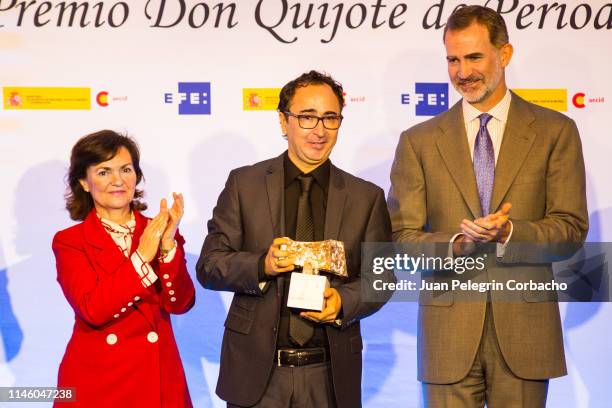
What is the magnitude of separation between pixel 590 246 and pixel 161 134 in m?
2.48

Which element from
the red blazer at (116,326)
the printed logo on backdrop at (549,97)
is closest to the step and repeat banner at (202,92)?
the printed logo on backdrop at (549,97)

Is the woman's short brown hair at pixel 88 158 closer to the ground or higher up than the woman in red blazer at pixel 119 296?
higher up

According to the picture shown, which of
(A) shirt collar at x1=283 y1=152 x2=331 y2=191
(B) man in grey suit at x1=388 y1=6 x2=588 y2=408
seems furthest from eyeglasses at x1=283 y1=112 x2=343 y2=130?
(B) man in grey suit at x1=388 y1=6 x2=588 y2=408

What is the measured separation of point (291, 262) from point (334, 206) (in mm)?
379

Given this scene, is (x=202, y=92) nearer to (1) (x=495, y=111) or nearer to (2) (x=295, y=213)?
(2) (x=295, y=213)

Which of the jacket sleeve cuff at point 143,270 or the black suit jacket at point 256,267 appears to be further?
the jacket sleeve cuff at point 143,270

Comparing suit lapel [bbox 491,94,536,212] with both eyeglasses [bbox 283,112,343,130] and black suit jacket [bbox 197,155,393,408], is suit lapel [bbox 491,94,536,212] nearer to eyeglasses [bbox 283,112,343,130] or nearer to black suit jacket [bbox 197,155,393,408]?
black suit jacket [bbox 197,155,393,408]

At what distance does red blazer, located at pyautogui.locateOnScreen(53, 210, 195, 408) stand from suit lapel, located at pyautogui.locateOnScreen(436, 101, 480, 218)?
114 centimetres

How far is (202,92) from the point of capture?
201 inches

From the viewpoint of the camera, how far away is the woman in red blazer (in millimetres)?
3420

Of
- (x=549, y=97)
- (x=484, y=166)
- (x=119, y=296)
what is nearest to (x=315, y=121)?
(x=484, y=166)

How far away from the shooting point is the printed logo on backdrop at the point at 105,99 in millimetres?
5070

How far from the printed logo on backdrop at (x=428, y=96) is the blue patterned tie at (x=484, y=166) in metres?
1.59

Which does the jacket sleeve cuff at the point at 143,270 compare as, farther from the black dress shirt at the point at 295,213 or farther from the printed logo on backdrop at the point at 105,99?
the printed logo on backdrop at the point at 105,99
